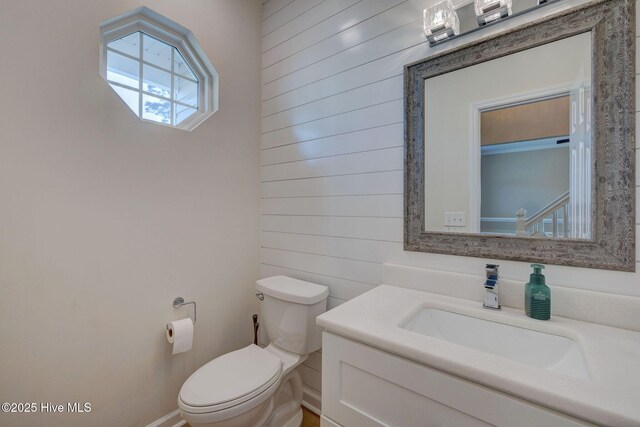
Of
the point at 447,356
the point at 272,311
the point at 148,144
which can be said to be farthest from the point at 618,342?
the point at 148,144

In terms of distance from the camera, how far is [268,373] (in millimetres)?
1322

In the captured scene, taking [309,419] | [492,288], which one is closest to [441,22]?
[492,288]

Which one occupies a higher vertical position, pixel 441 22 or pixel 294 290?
pixel 441 22

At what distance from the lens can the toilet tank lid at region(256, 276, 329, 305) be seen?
1.48 metres

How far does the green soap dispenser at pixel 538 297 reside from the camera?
0.91 meters

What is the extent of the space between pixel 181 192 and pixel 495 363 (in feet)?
5.32

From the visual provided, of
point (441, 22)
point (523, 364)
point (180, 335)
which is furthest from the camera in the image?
point (180, 335)

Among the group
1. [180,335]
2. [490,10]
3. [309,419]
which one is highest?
[490,10]

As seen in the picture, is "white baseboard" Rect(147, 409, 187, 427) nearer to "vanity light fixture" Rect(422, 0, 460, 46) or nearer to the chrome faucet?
the chrome faucet

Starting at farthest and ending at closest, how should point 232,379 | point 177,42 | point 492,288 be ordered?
1. point 177,42
2. point 232,379
3. point 492,288

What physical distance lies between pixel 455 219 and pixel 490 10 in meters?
0.82

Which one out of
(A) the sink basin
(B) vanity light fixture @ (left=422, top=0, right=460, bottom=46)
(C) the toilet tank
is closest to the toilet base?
(C) the toilet tank

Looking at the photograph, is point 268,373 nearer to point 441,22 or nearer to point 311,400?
point 311,400

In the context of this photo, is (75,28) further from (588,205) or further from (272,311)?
(588,205)
